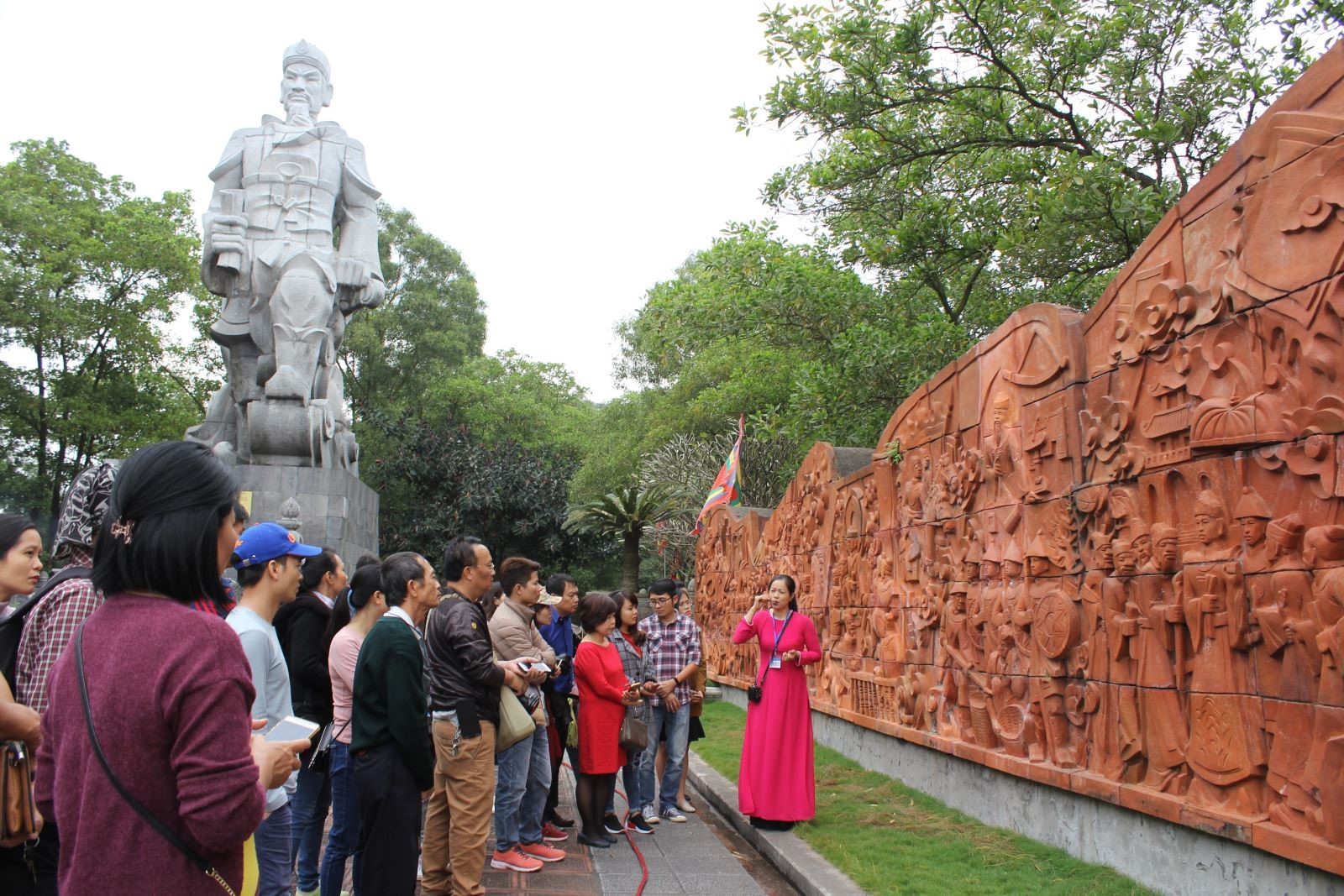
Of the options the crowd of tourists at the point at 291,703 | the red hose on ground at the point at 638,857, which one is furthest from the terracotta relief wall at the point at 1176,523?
the crowd of tourists at the point at 291,703

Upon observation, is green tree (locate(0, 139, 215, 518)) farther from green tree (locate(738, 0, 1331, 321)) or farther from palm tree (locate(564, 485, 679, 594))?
green tree (locate(738, 0, 1331, 321))

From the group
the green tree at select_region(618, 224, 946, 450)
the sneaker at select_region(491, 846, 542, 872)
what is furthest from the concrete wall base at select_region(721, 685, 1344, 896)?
the green tree at select_region(618, 224, 946, 450)

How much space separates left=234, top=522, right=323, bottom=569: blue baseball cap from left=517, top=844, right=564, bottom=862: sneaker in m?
3.37

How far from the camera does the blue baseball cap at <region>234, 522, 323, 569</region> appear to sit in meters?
3.35

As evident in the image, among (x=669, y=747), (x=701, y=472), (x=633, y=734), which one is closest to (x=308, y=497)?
(x=669, y=747)

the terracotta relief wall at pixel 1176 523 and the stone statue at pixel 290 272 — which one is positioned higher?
the stone statue at pixel 290 272

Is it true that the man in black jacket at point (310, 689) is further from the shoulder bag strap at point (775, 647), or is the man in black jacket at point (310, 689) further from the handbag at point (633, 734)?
the shoulder bag strap at point (775, 647)

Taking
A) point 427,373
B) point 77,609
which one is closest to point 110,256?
point 427,373

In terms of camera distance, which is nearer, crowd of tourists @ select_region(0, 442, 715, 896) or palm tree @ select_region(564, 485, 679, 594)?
crowd of tourists @ select_region(0, 442, 715, 896)

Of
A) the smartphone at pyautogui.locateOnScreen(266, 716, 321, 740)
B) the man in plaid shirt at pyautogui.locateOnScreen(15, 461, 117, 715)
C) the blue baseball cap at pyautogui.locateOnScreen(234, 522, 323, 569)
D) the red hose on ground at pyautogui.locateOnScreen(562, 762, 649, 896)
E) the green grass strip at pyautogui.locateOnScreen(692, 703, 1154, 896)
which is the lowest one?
→ the red hose on ground at pyautogui.locateOnScreen(562, 762, 649, 896)

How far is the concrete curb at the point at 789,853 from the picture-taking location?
210 inches

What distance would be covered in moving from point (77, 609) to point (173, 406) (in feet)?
89.0

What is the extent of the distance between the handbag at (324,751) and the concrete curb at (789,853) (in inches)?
101

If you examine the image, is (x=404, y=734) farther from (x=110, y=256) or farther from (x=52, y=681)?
(x=110, y=256)
